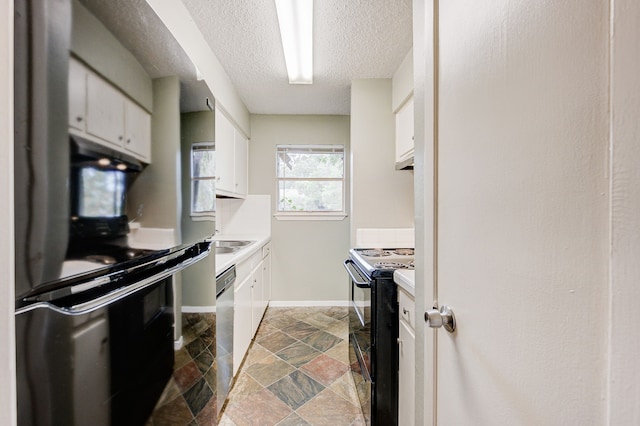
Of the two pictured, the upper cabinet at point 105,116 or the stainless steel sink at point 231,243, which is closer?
the upper cabinet at point 105,116

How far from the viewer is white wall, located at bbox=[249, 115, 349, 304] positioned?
3.54m

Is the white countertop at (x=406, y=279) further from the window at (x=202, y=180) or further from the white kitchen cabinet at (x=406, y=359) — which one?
the window at (x=202, y=180)

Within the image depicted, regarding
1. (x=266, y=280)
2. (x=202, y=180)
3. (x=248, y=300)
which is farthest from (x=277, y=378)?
(x=202, y=180)

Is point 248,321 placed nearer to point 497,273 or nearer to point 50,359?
point 50,359

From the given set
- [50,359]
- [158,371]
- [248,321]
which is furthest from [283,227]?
[50,359]

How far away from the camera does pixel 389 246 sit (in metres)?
2.60

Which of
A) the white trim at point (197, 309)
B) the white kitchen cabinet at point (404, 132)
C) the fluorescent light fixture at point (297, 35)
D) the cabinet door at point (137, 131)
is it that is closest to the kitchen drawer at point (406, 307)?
the white trim at point (197, 309)

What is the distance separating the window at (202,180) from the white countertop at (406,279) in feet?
2.92

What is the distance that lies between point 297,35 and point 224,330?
1919mm

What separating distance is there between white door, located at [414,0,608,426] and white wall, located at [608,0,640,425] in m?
0.02

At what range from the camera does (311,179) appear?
3.60 meters

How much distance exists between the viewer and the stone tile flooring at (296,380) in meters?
1.69

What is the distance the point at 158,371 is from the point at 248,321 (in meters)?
1.66

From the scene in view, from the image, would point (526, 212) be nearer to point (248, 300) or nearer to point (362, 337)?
point (362, 337)
